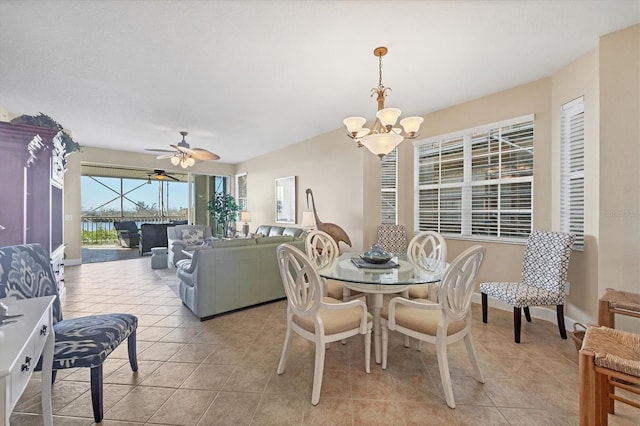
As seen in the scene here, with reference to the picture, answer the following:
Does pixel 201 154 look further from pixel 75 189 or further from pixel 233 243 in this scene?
pixel 75 189

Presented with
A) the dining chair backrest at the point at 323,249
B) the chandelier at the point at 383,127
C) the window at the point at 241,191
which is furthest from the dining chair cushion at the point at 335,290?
the window at the point at 241,191

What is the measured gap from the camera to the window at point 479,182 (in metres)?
3.27

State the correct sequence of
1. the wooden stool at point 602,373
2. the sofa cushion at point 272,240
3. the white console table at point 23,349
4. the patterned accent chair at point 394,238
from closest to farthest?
the white console table at point 23,349 → the wooden stool at point 602,373 → the sofa cushion at point 272,240 → the patterned accent chair at point 394,238

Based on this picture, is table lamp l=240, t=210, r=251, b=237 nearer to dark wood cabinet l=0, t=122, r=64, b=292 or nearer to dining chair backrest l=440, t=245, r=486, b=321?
dark wood cabinet l=0, t=122, r=64, b=292

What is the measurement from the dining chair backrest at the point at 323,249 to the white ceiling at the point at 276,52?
178cm

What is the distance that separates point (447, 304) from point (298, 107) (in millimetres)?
3170

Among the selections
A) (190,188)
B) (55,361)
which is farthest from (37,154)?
(190,188)

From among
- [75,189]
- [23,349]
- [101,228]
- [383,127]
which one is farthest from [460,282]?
[101,228]

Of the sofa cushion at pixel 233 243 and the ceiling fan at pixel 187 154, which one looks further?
the ceiling fan at pixel 187 154

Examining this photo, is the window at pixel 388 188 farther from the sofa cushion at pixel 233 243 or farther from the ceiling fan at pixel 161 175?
the ceiling fan at pixel 161 175

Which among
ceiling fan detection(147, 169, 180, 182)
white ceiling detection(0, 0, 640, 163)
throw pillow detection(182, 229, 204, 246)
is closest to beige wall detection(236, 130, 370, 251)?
white ceiling detection(0, 0, 640, 163)

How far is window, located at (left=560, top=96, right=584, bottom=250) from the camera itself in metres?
2.72

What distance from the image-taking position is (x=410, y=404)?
1.73 m

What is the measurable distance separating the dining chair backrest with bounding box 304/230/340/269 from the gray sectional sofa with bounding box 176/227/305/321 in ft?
2.43
